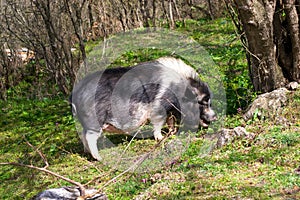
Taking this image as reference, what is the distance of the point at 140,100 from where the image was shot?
7.55 meters

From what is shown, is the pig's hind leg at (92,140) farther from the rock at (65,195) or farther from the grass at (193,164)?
the rock at (65,195)

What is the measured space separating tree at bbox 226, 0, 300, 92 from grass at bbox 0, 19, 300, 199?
42 cm

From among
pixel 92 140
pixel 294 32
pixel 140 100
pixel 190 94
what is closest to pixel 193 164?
pixel 140 100

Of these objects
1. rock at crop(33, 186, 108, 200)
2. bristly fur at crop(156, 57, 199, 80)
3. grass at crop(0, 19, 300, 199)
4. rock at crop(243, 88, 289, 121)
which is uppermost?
bristly fur at crop(156, 57, 199, 80)

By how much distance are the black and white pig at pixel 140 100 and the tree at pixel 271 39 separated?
1084 millimetres

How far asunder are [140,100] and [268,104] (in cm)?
202

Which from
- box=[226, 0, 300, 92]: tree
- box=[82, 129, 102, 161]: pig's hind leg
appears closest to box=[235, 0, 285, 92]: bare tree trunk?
box=[226, 0, 300, 92]: tree

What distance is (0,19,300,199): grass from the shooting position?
5164mm

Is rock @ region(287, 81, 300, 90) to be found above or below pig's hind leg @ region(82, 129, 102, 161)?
above

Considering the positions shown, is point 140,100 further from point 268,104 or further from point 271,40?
point 271,40

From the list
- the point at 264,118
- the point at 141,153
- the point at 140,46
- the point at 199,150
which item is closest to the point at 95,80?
the point at 141,153

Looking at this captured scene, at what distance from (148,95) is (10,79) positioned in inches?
339

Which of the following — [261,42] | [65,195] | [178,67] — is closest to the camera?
[65,195]

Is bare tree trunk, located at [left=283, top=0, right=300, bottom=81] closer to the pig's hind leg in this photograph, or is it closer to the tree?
the tree
